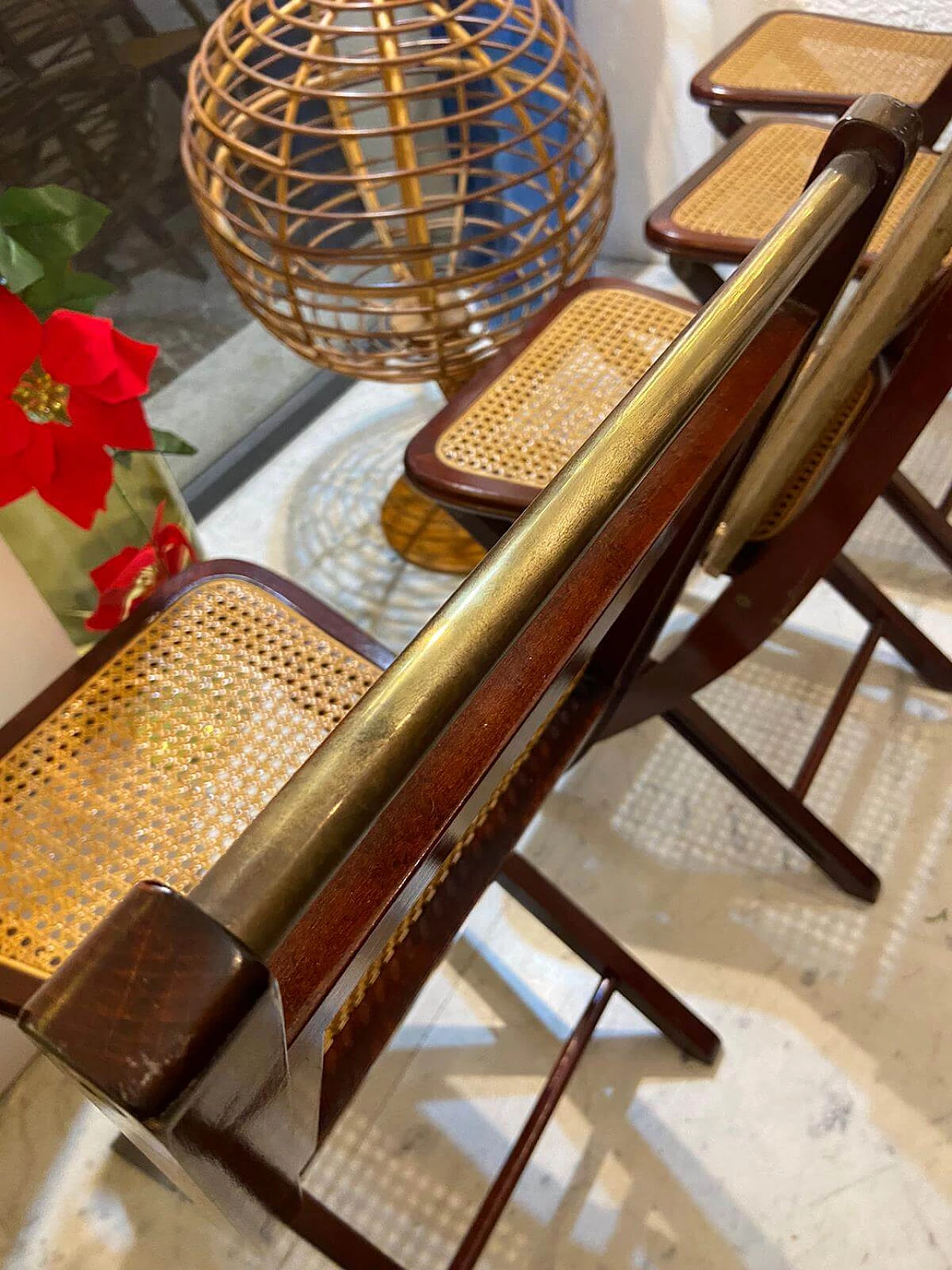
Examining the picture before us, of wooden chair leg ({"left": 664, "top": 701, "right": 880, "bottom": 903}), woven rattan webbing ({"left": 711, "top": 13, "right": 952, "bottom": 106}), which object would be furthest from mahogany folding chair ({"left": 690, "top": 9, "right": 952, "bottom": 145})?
wooden chair leg ({"left": 664, "top": 701, "right": 880, "bottom": 903})

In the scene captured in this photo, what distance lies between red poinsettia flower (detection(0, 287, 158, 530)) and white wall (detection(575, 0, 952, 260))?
4.46 ft

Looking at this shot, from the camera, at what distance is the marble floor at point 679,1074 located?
33.9 inches

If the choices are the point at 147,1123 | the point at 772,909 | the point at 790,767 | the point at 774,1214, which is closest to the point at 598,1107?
the point at 774,1214

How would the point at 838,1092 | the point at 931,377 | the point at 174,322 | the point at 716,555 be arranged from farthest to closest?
the point at 174,322 < the point at 838,1092 < the point at 716,555 < the point at 931,377

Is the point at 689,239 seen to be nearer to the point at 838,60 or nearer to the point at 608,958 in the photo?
the point at 838,60

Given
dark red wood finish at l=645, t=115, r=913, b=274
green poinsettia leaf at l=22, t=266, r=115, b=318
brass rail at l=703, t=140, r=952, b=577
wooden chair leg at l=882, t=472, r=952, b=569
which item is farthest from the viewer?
wooden chair leg at l=882, t=472, r=952, b=569

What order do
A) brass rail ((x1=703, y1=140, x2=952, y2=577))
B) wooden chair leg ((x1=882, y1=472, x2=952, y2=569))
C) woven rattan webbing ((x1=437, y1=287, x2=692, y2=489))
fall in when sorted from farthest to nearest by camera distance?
wooden chair leg ((x1=882, y1=472, x2=952, y2=569)) < woven rattan webbing ((x1=437, y1=287, x2=692, y2=489)) < brass rail ((x1=703, y1=140, x2=952, y2=577))

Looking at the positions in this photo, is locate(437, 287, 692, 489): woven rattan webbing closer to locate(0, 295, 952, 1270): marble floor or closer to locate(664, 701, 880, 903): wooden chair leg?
locate(664, 701, 880, 903): wooden chair leg

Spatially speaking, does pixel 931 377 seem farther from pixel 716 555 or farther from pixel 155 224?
pixel 155 224

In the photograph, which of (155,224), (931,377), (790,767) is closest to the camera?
(931,377)

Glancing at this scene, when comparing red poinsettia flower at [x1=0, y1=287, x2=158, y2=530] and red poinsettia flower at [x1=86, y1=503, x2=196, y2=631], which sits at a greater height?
red poinsettia flower at [x1=0, y1=287, x2=158, y2=530]

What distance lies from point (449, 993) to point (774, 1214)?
0.37 meters

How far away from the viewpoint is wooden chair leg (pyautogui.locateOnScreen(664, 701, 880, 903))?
98cm

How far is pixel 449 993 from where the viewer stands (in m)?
1.02
